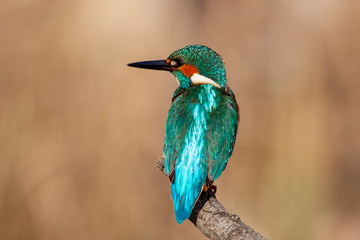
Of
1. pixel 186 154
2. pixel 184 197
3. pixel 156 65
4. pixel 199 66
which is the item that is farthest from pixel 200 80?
pixel 184 197

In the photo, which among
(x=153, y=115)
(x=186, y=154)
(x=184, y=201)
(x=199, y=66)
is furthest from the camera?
(x=153, y=115)

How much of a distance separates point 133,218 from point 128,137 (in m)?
0.52

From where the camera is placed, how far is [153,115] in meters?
3.82

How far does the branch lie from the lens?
6.02 ft

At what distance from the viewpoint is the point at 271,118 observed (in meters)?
3.86

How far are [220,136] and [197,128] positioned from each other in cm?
11

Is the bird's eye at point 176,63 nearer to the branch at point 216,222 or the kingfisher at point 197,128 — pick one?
the kingfisher at point 197,128

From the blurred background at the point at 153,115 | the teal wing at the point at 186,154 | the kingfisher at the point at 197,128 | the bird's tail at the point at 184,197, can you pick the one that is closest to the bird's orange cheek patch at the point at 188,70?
the kingfisher at the point at 197,128

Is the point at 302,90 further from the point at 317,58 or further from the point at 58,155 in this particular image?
the point at 58,155

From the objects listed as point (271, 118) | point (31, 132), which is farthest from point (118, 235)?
point (271, 118)

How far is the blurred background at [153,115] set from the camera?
3662 mm

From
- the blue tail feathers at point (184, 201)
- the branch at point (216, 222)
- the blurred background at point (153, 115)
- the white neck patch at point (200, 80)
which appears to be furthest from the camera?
the blurred background at point (153, 115)

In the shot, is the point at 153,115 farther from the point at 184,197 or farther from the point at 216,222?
the point at 216,222

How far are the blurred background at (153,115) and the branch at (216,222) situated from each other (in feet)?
4.81
